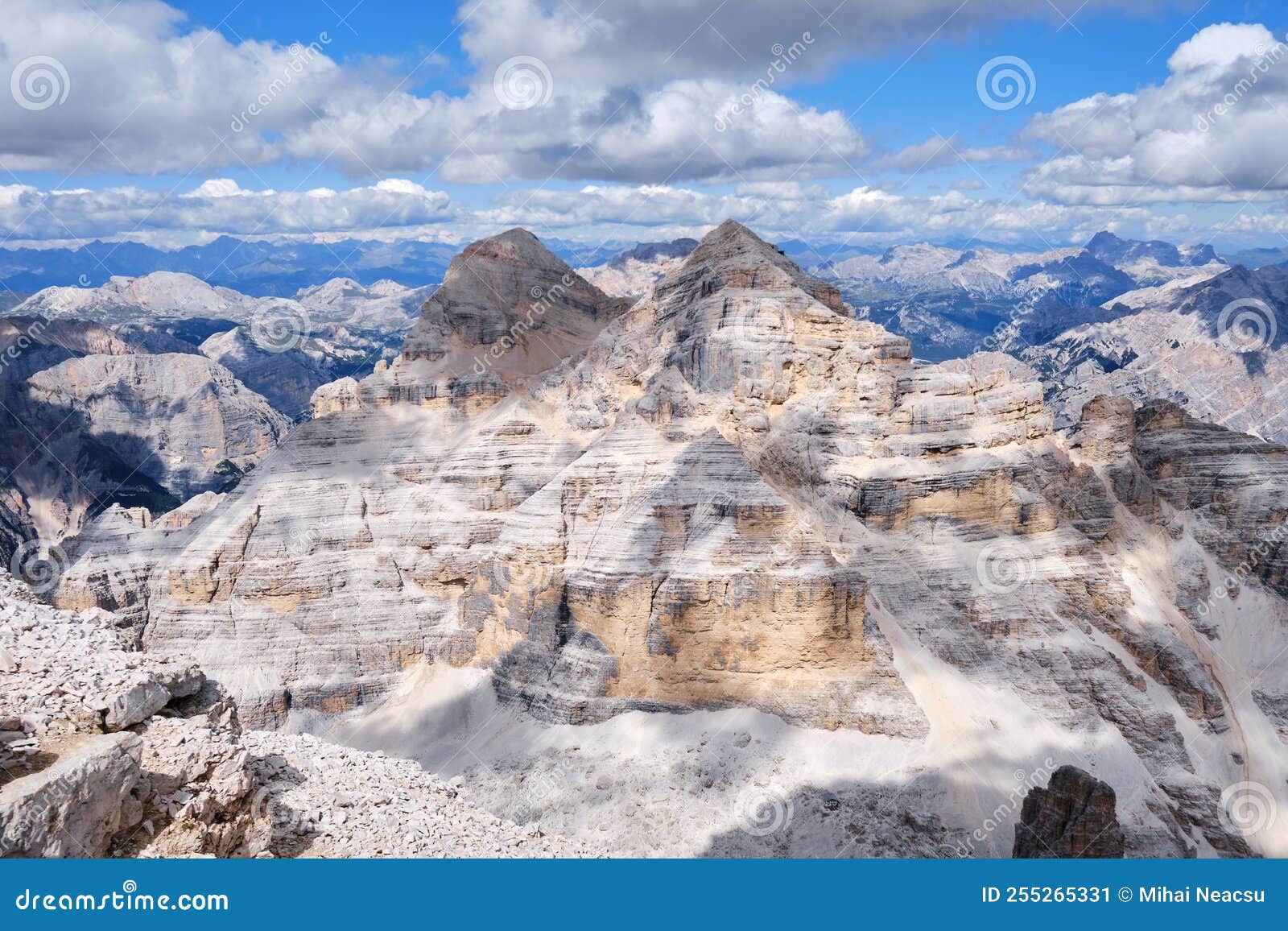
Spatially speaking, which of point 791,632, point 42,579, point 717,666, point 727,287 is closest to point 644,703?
point 717,666

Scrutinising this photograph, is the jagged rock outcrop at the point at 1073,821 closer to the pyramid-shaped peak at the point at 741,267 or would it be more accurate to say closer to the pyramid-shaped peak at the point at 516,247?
the pyramid-shaped peak at the point at 741,267

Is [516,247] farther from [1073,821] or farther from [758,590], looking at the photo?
[1073,821]

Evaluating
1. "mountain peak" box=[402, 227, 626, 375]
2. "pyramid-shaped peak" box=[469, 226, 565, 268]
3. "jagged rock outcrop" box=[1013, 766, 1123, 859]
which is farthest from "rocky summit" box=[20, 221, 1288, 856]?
"pyramid-shaped peak" box=[469, 226, 565, 268]

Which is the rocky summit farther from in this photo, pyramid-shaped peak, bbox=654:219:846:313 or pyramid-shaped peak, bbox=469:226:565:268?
pyramid-shaped peak, bbox=469:226:565:268

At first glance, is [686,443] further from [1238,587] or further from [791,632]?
[1238,587]

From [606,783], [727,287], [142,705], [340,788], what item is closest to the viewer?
[142,705]

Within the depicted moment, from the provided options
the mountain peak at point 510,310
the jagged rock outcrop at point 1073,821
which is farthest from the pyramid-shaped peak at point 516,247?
the jagged rock outcrop at point 1073,821
